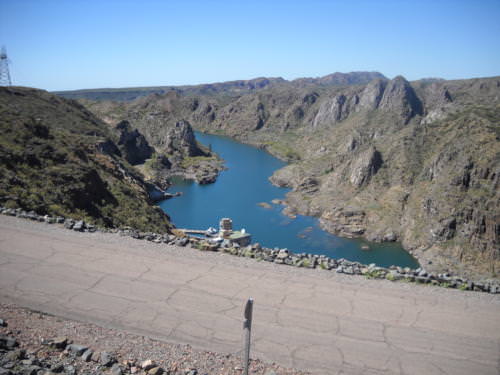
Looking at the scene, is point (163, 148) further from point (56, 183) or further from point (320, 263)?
point (320, 263)

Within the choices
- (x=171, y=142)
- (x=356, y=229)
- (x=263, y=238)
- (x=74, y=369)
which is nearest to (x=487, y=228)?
(x=356, y=229)

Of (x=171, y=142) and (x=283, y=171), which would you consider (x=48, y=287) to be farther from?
(x=171, y=142)

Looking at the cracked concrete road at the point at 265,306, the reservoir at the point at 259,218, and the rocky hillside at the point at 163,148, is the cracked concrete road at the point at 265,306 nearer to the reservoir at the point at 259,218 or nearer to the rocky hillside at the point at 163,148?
the reservoir at the point at 259,218

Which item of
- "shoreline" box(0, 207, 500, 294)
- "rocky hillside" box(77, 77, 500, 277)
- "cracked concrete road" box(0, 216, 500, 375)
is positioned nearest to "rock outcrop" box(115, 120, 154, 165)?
"rocky hillside" box(77, 77, 500, 277)

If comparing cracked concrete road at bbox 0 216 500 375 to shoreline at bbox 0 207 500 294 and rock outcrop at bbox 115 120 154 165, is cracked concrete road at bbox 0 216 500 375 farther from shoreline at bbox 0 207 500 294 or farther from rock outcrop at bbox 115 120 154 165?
rock outcrop at bbox 115 120 154 165

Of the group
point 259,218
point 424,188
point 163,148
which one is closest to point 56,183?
point 259,218

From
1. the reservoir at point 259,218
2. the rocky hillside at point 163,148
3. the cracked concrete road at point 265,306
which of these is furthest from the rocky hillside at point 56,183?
the rocky hillside at point 163,148
